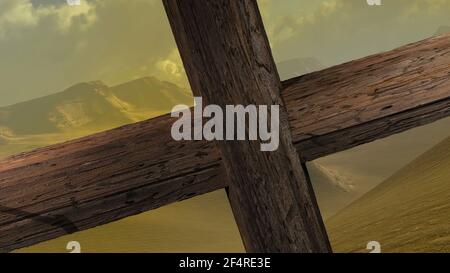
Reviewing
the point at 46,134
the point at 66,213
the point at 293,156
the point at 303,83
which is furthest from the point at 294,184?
the point at 46,134

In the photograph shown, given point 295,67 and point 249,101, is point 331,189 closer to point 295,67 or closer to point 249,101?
point 249,101

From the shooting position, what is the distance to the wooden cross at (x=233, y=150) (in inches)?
50.2

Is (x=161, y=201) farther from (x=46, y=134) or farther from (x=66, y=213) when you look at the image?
(x=46, y=134)

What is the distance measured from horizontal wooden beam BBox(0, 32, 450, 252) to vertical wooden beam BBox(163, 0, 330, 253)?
0.07m

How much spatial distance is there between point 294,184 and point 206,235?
137 feet

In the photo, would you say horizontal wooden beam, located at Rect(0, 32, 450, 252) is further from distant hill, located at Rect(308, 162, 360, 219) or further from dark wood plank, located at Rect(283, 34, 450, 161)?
distant hill, located at Rect(308, 162, 360, 219)

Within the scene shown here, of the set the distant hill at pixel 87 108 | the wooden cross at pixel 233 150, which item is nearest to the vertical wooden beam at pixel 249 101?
the wooden cross at pixel 233 150

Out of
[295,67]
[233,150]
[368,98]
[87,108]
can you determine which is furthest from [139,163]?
[295,67]

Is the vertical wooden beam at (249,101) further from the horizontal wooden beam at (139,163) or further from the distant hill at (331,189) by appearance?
the distant hill at (331,189)

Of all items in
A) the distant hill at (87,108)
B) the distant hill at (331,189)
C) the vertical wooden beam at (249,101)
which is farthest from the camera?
the distant hill at (87,108)

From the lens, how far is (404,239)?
6.18 metres

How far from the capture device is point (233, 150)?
4.31 feet

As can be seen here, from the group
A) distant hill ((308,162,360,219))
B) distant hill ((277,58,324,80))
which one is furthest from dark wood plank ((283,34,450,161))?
distant hill ((277,58,324,80))
